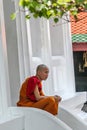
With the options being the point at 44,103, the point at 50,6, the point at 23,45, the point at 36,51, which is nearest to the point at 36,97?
the point at 44,103

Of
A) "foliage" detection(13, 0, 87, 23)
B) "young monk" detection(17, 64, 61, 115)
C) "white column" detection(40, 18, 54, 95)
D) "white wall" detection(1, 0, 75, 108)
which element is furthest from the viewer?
"white column" detection(40, 18, 54, 95)

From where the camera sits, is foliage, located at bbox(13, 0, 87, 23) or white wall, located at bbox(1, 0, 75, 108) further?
white wall, located at bbox(1, 0, 75, 108)

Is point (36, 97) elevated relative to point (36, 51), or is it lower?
lower

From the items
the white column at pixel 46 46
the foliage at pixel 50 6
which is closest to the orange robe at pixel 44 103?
the white column at pixel 46 46

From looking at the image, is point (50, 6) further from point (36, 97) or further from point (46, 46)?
point (46, 46)

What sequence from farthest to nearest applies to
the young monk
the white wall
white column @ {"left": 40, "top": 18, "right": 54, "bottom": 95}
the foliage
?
1. white column @ {"left": 40, "top": 18, "right": 54, "bottom": 95}
2. the white wall
3. the young monk
4. the foliage

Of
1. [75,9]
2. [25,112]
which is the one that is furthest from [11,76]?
[75,9]

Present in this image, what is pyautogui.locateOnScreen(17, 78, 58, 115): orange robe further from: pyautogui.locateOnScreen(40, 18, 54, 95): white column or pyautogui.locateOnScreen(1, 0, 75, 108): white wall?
pyautogui.locateOnScreen(40, 18, 54, 95): white column

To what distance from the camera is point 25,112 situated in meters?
2.87

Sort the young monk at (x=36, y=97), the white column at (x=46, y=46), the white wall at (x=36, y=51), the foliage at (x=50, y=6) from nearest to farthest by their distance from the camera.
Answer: the foliage at (x=50, y=6)
the young monk at (x=36, y=97)
the white wall at (x=36, y=51)
the white column at (x=46, y=46)

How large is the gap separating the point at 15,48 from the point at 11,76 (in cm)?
32

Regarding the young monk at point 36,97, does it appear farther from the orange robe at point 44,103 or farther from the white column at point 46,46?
the white column at point 46,46

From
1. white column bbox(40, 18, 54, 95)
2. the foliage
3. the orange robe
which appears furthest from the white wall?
the foliage

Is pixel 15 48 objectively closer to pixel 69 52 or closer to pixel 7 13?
pixel 7 13
